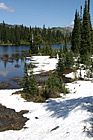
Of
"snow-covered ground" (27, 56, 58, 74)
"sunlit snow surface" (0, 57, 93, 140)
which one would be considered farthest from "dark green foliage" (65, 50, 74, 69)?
"sunlit snow surface" (0, 57, 93, 140)

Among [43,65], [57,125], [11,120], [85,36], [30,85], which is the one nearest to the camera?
[57,125]

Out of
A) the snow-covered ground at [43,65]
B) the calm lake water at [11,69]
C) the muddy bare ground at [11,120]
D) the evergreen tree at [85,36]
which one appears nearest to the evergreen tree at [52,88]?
the muddy bare ground at [11,120]

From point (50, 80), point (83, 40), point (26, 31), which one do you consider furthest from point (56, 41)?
point (50, 80)

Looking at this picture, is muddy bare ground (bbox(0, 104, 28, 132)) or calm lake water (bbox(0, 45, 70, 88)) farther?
calm lake water (bbox(0, 45, 70, 88))

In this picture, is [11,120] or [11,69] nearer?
[11,120]

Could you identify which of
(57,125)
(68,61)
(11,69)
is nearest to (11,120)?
(57,125)

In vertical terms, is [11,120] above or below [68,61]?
below

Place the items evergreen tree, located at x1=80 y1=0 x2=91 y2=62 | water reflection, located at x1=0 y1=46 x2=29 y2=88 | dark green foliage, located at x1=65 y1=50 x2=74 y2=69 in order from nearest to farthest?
water reflection, located at x1=0 y1=46 x2=29 y2=88
dark green foliage, located at x1=65 y1=50 x2=74 y2=69
evergreen tree, located at x1=80 y1=0 x2=91 y2=62

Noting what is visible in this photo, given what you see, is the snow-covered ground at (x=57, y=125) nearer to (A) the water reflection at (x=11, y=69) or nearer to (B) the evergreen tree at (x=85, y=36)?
(A) the water reflection at (x=11, y=69)

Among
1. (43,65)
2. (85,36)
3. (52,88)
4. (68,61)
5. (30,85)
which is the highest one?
(85,36)

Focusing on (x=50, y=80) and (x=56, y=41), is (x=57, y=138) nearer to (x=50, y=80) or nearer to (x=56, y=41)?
(x=50, y=80)

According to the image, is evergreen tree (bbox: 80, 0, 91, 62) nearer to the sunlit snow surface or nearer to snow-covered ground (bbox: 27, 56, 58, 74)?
snow-covered ground (bbox: 27, 56, 58, 74)

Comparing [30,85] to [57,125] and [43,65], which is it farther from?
[43,65]

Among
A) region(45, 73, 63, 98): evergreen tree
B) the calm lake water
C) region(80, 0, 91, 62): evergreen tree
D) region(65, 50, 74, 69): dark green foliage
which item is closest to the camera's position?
region(45, 73, 63, 98): evergreen tree
